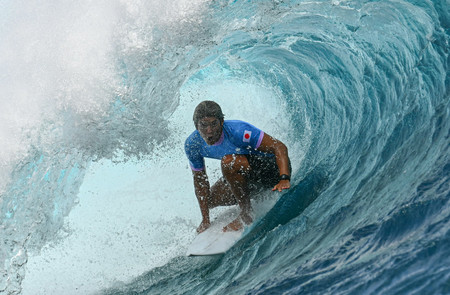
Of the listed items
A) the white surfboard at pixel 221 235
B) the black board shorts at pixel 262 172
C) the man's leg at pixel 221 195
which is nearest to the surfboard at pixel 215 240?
the white surfboard at pixel 221 235

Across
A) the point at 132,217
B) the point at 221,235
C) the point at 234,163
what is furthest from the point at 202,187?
the point at 132,217

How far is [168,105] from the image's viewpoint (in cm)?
655

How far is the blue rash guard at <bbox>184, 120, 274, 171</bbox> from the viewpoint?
378 centimetres

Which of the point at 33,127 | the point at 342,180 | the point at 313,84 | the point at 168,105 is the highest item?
the point at 33,127

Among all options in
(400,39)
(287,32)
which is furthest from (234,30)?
(400,39)

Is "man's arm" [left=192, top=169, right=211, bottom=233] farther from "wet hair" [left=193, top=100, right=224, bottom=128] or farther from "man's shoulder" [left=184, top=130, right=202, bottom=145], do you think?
"wet hair" [left=193, top=100, right=224, bottom=128]

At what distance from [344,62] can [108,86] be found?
2.91 m

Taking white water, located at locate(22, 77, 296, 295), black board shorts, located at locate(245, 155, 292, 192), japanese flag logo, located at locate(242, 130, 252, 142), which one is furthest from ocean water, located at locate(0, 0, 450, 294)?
japanese flag logo, located at locate(242, 130, 252, 142)

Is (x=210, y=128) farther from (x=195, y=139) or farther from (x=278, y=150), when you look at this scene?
(x=278, y=150)

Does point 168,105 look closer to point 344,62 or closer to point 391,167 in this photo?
point 344,62

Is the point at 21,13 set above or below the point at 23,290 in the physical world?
above

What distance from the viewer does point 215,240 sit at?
13.4 feet

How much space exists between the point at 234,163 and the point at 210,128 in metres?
0.32

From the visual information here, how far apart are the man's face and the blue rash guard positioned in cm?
15
